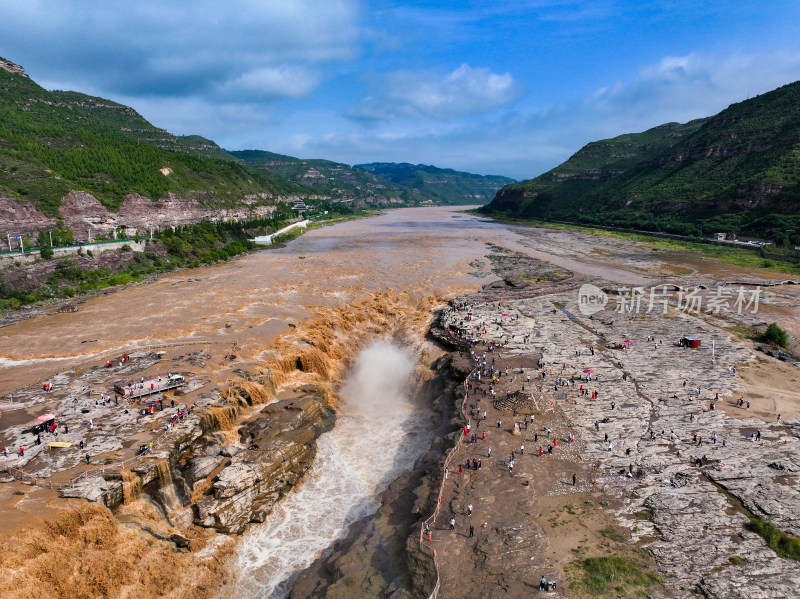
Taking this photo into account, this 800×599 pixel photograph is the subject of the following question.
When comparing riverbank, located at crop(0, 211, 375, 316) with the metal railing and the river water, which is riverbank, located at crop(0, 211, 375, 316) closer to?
the river water

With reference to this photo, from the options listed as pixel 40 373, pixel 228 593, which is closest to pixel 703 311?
pixel 228 593

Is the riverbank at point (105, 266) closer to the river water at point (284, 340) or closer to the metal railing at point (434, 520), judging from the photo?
the river water at point (284, 340)

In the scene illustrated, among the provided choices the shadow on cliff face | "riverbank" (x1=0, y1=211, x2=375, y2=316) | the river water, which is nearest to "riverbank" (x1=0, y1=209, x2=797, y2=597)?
the shadow on cliff face

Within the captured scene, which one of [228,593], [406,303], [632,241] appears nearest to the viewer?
[228,593]

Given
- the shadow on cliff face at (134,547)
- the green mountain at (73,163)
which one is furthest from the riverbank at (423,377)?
the green mountain at (73,163)

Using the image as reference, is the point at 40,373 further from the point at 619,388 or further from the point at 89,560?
the point at 619,388

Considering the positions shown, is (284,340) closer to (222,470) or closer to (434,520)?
(222,470)
